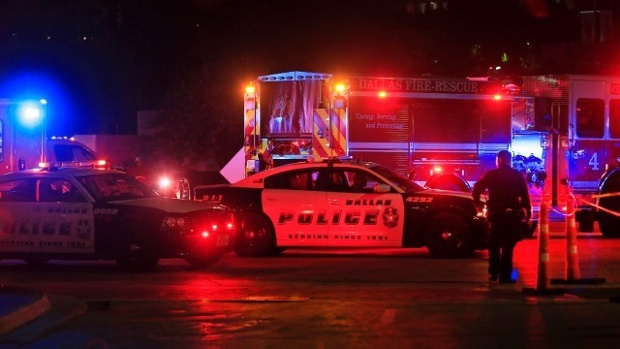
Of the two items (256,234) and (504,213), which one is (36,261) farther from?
(504,213)

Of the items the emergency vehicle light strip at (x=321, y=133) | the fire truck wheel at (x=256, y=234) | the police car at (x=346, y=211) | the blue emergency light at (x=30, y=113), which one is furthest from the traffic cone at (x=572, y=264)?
the blue emergency light at (x=30, y=113)

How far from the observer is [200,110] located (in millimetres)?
38062

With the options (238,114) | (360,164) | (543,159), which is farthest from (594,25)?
(238,114)

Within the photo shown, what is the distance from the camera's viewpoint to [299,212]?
611 inches

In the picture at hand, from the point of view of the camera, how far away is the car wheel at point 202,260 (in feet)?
46.2

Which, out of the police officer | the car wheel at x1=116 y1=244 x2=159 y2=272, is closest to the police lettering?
the car wheel at x1=116 y1=244 x2=159 y2=272

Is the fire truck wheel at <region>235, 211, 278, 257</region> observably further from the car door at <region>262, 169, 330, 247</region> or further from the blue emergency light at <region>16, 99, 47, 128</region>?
the blue emergency light at <region>16, 99, 47, 128</region>

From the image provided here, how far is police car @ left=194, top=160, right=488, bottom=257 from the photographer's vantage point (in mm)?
15094

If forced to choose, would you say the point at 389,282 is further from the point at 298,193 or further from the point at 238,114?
the point at 238,114

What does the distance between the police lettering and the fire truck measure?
2855 millimetres

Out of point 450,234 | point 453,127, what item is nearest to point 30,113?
point 453,127

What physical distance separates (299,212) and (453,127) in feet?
14.0

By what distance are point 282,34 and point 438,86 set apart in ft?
75.2

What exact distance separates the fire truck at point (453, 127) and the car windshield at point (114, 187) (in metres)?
4.01
